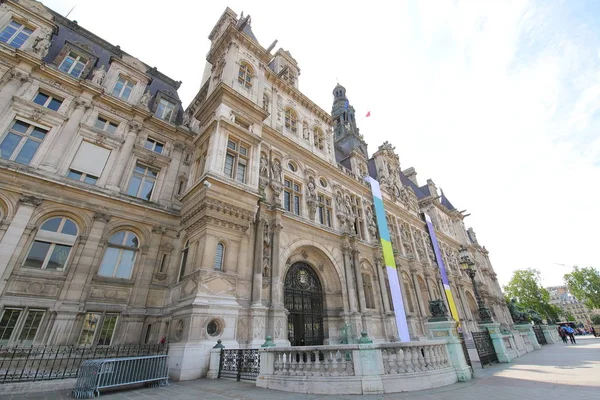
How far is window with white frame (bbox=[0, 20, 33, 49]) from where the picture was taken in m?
13.4

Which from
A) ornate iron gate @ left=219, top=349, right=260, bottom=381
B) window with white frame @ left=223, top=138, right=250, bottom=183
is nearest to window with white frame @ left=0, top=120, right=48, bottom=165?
window with white frame @ left=223, top=138, right=250, bottom=183

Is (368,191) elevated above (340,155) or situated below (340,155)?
below

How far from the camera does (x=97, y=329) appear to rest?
10.9 m

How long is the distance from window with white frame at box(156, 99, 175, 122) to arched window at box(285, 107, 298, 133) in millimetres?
8090

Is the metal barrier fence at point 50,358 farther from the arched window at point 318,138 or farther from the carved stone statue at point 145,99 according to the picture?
the arched window at point 318,138

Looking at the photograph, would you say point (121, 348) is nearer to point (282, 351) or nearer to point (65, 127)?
point (282, 351)

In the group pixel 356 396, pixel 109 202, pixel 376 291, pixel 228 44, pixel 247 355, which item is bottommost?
pixel 356 396

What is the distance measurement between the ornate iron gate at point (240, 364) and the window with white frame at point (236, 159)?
313 inches

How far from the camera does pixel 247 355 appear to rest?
912 cm

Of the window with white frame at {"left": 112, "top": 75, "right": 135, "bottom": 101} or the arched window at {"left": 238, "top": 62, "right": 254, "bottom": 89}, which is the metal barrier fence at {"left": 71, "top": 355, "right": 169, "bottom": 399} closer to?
the window with white frame at {"left": 112, "top": 75, "right": 135, "bottom": 101}

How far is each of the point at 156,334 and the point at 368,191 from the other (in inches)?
779

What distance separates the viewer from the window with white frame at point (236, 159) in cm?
1431

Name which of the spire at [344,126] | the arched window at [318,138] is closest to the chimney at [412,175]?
the spire at [344,126]

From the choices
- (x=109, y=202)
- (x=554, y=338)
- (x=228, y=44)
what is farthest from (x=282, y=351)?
(x=554, y=338)
